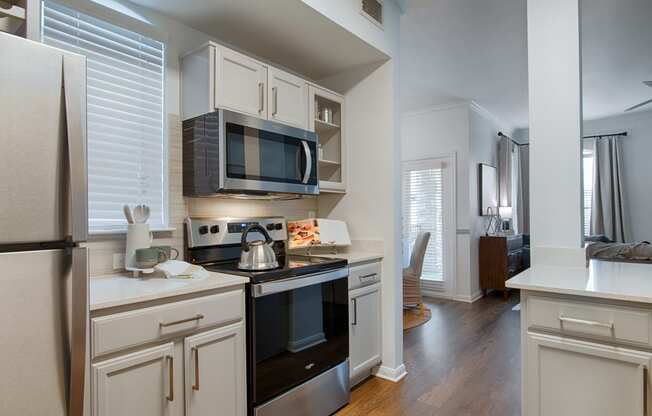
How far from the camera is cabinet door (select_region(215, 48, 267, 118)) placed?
2.05m

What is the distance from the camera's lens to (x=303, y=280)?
6.63ft

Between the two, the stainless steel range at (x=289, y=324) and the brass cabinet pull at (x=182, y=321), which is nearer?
the brass cabinet pull at (x=182, y=321)

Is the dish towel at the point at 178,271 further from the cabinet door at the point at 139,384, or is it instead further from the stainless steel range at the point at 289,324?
the cabinet door at the point at 139,384

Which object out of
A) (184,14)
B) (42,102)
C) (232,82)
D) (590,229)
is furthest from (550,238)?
(590,229)

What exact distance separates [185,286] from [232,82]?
46.1 inches

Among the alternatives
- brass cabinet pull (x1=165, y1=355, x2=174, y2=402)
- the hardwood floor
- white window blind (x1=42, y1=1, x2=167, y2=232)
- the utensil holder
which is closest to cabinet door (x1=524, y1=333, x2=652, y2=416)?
the hardwood floor

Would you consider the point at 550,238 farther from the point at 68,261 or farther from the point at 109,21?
the point at 109,21

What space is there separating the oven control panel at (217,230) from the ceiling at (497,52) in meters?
1.95

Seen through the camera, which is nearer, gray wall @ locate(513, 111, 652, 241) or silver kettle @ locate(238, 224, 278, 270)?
silver kettle @ locate(238, 224, 278, 270)

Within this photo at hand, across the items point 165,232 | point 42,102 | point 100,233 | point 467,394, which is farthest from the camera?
point 467,394

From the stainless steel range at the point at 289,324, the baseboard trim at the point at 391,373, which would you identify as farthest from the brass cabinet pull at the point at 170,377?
the baseboard trim at the point at 391,373

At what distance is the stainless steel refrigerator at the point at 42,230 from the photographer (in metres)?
0.95

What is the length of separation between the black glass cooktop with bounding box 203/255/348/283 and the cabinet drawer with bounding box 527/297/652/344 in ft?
3.46

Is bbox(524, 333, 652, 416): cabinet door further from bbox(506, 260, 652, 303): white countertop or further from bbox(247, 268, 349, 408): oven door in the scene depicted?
bbox(247, 268, 349, 408): oven door
